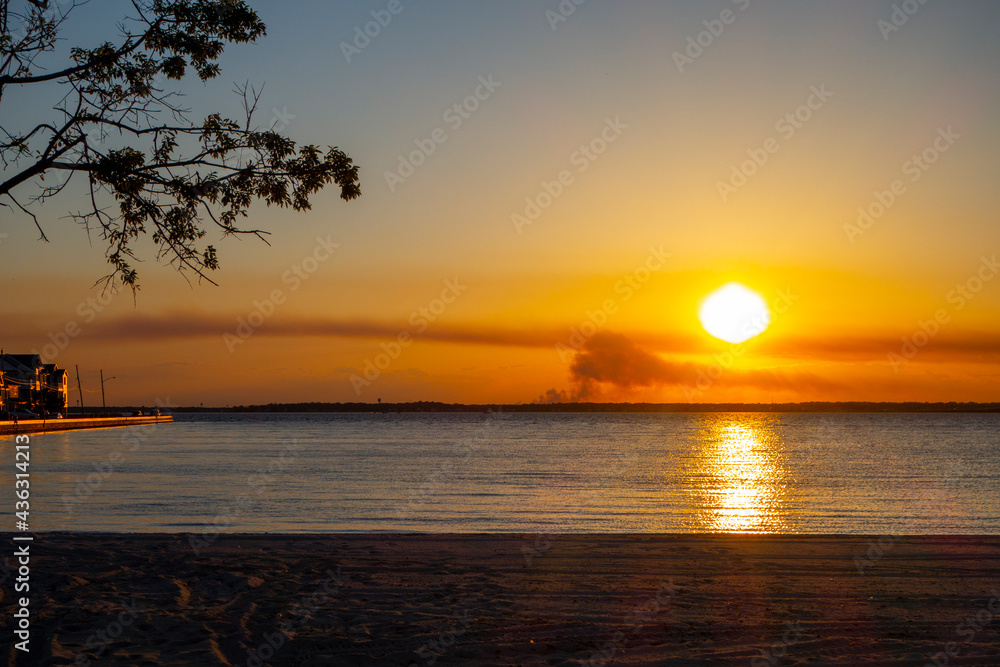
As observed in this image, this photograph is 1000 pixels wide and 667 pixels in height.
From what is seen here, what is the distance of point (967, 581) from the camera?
1124 cm

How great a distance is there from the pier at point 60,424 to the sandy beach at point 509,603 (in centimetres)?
8853

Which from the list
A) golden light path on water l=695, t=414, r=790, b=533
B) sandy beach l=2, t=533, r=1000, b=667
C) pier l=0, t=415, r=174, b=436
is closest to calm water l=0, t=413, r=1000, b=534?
golden light path on water l=695, t=414, r=790, b=533

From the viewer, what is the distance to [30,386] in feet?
391

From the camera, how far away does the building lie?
373 feet

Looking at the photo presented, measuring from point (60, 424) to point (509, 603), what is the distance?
112274 mm

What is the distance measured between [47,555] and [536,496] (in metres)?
20.8

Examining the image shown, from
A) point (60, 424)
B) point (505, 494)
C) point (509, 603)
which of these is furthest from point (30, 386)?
point (509, 603)

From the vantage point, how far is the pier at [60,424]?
3637 inches

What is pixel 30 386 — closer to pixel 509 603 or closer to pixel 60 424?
pixel 60 424

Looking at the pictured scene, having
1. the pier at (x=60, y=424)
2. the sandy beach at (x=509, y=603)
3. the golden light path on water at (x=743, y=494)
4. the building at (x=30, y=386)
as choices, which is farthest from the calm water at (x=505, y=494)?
the building at (x=30, y=386)

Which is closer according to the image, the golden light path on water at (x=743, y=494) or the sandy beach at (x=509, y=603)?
the sandy beach at (x=509, y=603)

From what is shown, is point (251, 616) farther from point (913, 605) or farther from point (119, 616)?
point (913, 605)

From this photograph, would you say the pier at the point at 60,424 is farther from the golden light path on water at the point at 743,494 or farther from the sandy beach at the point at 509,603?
the sandy beach at the point at 509,603

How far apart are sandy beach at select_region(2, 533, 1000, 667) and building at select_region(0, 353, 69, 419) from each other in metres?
111
